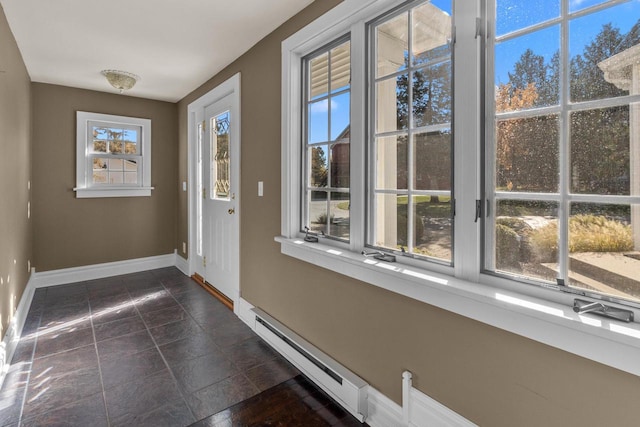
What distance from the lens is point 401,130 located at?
1.69 meters

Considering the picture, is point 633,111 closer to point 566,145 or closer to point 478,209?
point 566,145

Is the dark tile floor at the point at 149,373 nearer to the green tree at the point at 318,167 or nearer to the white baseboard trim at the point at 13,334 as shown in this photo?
the white baseboard trim at the point at 13,334

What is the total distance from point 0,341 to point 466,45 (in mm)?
3124

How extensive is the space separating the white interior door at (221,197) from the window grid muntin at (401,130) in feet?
5.19

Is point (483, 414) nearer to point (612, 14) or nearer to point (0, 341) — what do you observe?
point (612, 14)

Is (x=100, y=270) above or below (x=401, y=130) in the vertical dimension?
below

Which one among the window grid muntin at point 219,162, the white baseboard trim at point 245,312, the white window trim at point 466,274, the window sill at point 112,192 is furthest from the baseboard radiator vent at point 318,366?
the window sill at point 112,192

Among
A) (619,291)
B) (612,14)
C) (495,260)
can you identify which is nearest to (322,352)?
(495,260)

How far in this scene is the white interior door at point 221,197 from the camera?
126 inches

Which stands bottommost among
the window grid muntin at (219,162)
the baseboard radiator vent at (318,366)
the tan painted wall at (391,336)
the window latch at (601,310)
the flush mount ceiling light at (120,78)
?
the baseboard radiator vent at (318,366)

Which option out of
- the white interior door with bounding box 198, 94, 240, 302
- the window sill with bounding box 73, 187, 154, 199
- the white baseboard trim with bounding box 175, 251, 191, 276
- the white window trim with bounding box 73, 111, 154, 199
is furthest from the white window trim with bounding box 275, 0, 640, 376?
the window sill with bounding box 73, 187, 154, 199

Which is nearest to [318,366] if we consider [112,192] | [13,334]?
[13,334]

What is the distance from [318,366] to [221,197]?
2.21 m

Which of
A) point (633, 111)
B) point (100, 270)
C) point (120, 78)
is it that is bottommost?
point (100, 270)
